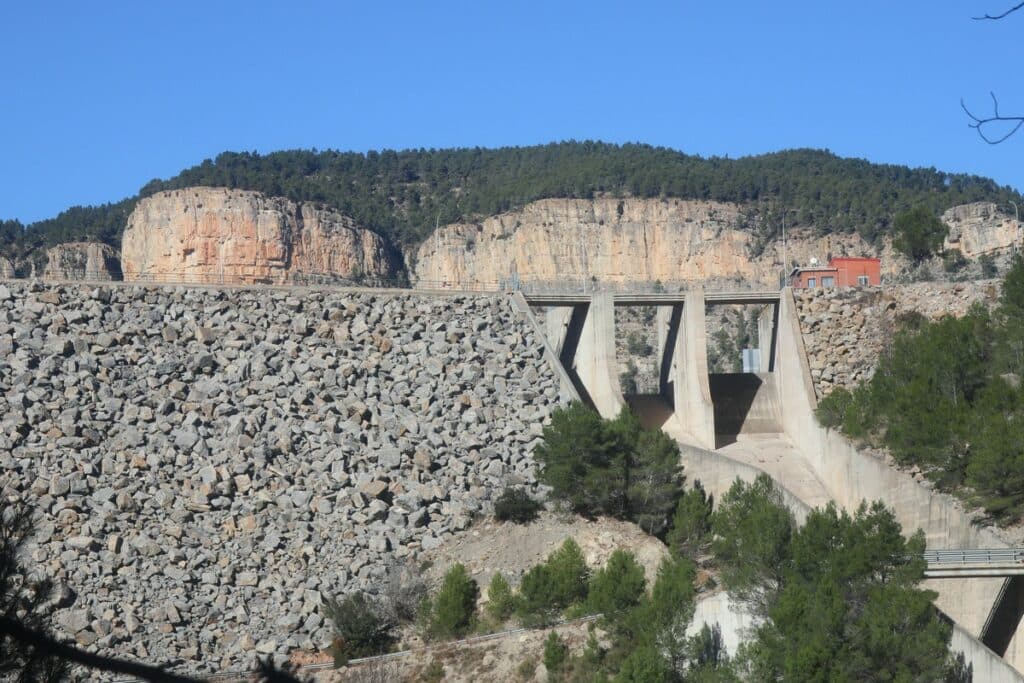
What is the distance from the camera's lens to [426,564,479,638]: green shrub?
33.5 meters

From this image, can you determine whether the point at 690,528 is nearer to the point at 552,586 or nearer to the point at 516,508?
the point at 516,508

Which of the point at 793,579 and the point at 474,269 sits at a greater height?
the point at 474,269

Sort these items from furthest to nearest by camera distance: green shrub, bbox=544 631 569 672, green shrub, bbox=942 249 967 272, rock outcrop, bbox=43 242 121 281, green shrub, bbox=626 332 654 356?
rock outcrop, bbox=43 242 121 281, green shrub, bbox=626 332 654 356, green shrub, bbox=942 249 967 272, green shrub, bbox=544 631 569 672

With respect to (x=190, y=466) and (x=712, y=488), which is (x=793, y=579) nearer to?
(x=712, y=488)

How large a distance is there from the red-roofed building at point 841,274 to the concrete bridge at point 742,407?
2.71 metres

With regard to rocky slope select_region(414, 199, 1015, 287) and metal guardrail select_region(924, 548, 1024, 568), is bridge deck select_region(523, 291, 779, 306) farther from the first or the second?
rocky slope select_region(414, 199, 1015, 287)

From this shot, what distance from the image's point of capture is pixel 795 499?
36500 mm

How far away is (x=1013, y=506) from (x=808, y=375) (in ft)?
36.9

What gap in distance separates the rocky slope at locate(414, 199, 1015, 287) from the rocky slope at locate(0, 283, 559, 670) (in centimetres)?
4558

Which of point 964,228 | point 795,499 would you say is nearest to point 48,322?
point 795,499

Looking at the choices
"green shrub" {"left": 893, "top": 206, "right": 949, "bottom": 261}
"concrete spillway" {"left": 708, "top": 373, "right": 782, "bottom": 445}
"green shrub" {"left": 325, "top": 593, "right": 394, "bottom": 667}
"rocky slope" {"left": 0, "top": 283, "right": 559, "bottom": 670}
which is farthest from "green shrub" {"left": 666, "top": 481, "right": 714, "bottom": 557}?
"green shrub" {"left": 893, "top": 206, "right": 949, "bottom": 261}

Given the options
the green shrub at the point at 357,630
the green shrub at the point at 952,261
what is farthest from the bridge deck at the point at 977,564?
the green shrub at the point at 952,261

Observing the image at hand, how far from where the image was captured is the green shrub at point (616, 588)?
32625 millimetres

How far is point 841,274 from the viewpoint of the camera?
51812 millimetres
